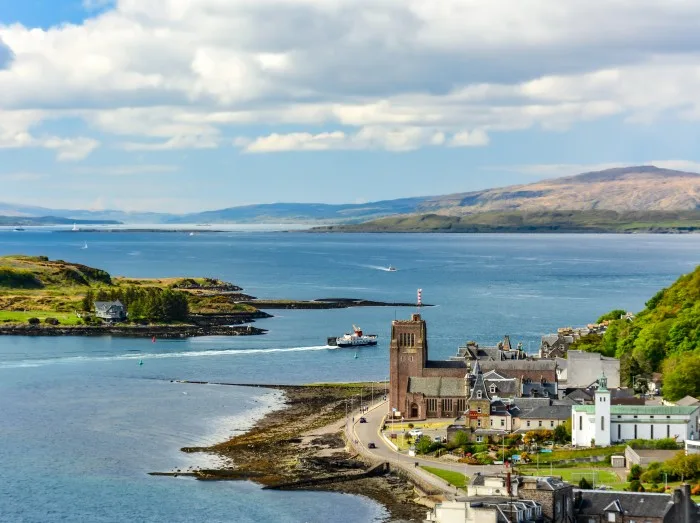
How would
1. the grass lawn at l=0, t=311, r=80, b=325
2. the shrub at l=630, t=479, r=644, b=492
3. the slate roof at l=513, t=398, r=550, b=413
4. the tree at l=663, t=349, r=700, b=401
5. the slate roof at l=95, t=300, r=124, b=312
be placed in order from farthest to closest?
1. the slate roof at l=95, t=300, r=124, b=312
2. the grass lawn at l=0, t=311, r=80, b=325
3. the tree at l=663, t=349, r=700, b=401
4. the slate roof at l=513, t=398, r=550, b=413
5. the shrub at l=630, t=479, r=644, b=492

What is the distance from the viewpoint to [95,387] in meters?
107

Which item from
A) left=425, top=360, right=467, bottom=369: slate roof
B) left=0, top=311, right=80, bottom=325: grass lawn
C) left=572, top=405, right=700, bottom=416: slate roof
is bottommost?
left=572, top=405, right=700, bottom=416: slate roof

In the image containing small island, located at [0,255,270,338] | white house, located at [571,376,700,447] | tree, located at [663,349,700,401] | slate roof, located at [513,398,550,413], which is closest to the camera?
white house, located at [571,376,700,447]

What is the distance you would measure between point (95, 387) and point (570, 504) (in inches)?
2492

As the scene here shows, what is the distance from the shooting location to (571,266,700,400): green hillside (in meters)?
86.1

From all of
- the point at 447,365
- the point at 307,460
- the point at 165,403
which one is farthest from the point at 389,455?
the point at 165,403

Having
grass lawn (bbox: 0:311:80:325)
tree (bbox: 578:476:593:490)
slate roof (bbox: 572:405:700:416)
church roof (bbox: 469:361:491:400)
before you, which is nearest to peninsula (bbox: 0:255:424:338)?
grass lawn (bbox: 0:311:80:325)

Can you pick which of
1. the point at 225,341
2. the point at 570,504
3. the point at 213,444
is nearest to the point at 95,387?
the point at 213,444

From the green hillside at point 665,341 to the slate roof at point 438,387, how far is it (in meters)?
14.5

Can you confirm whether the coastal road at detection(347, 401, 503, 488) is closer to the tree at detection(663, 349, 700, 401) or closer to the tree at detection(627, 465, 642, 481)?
the tree at detection(627, 465, 642, 481)

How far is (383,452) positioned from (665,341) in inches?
1576

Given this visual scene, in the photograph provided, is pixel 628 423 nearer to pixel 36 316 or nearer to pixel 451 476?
pixel 451 476

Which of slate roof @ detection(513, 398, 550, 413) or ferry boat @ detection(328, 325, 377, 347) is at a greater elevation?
ferry boat @ detection(328, 325, 377, 347)

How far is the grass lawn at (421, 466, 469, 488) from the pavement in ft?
1.20
